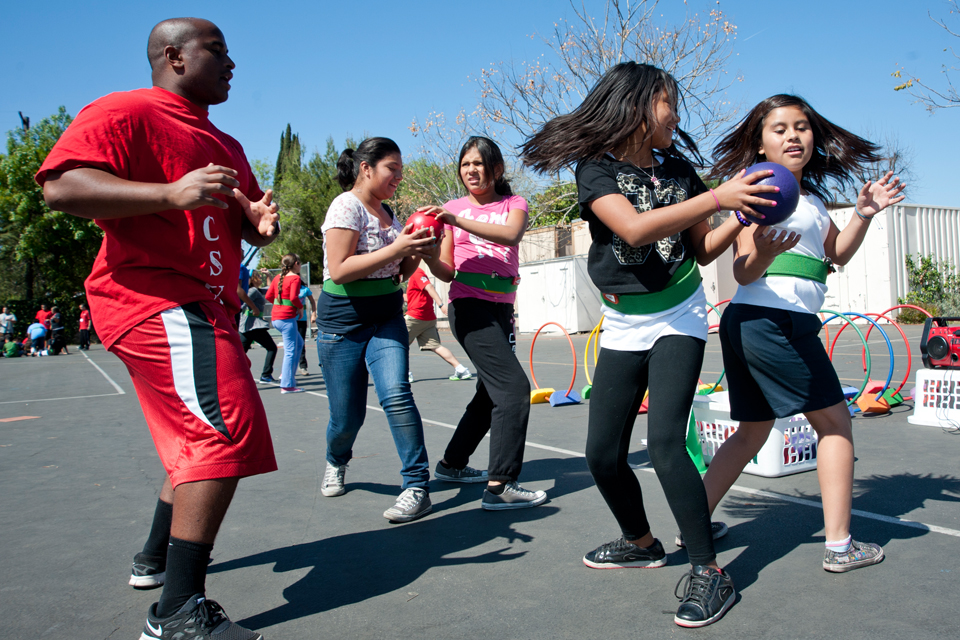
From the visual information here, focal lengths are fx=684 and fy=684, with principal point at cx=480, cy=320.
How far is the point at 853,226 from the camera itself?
2902mm

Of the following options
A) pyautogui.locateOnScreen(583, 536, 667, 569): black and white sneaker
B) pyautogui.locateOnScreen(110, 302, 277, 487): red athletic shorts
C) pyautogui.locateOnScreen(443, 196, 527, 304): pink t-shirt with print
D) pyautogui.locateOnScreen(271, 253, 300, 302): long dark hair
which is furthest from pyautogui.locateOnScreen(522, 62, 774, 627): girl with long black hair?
pyautogui.locateOnScreen(271, 253, 300, 302): long dark hair

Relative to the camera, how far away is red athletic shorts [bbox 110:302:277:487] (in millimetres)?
2158

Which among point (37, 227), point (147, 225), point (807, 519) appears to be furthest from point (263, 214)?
point (37, 227)

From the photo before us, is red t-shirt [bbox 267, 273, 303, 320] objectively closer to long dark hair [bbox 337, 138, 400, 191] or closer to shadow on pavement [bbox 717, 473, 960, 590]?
long dark hair [bbox 337, 138, 400, 191]

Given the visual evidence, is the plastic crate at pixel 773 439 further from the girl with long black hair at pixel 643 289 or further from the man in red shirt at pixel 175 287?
the man in red shirt at pixel 175 287

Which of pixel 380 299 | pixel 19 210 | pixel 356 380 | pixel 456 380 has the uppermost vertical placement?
pixel 19 210

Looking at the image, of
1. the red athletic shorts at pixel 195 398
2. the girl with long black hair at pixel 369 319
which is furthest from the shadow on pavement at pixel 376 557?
the red athletic shorts at pixel 195 398

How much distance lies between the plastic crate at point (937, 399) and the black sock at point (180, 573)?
18.4 ft

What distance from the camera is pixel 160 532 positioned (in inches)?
111

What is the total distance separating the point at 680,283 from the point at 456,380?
8.28 meters

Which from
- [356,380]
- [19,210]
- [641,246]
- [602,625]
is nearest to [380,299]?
[356,380]

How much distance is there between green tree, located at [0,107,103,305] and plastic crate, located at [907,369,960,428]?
37539mm

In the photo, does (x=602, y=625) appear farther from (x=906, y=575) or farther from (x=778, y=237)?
(x=778, y=237)

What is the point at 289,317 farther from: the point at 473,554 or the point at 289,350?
the point at 473,554
